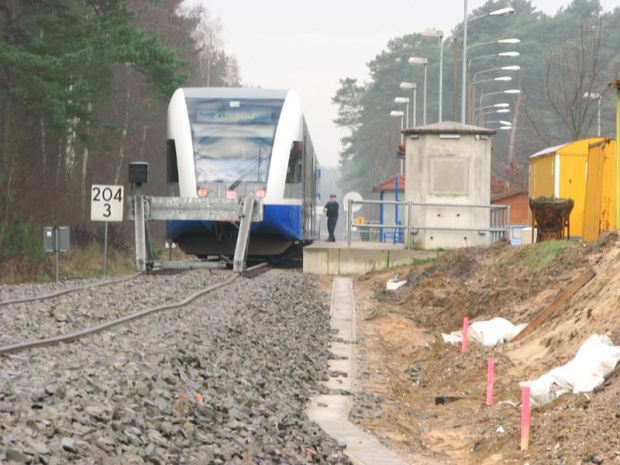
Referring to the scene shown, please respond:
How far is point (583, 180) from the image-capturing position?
1188 inches

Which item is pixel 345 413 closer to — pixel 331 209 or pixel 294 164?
pixel 294 164

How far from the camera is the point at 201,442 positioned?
790 cm

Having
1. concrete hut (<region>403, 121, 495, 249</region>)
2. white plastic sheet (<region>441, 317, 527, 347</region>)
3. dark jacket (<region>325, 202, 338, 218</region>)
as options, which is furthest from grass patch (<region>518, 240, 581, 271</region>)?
dark jacket (<region>325, 202, 338, 218</region>)

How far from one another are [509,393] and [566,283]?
20.9ft

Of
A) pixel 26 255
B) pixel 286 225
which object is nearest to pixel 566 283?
pixel 286 225

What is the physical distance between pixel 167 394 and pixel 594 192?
19070mm

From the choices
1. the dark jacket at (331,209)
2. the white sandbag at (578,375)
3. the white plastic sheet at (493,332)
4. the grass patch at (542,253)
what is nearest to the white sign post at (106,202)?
the grass patch at (542,253)

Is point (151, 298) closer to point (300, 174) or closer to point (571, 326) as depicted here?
point (571, 326)

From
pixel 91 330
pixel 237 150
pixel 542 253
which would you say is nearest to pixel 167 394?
pixel 91 330

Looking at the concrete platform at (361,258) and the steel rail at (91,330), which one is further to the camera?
the concrete platform at (361,258)

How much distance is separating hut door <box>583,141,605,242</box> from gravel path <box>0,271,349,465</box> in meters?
11.6

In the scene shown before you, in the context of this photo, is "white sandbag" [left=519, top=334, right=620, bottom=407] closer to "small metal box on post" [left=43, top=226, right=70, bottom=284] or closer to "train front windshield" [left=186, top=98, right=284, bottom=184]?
"train front windshield" [left=186, top=98, right=284, bottom=184]

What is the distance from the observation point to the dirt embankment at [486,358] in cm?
966

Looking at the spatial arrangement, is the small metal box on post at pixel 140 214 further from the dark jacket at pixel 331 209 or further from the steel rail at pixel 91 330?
the dark jacket at pixel 331 209
